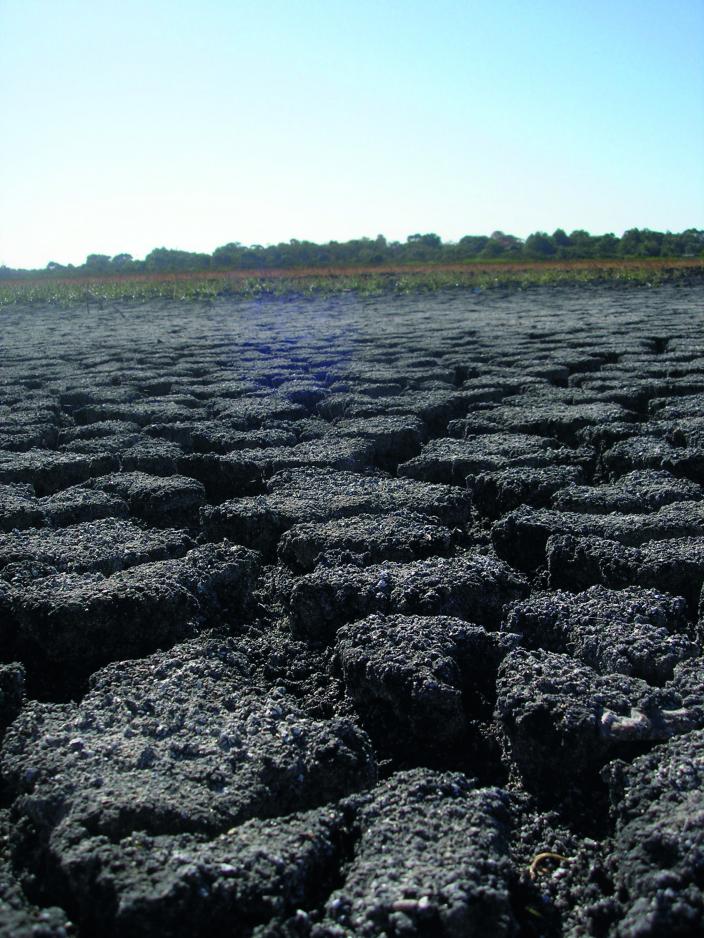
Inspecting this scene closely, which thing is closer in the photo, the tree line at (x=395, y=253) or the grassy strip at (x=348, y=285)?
the grassy strip at (x=348, y=285)

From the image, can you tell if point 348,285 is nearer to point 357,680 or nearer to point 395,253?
point 395,253

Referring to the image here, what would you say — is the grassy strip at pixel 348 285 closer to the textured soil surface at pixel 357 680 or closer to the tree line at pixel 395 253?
the tree line at pixel 395 253

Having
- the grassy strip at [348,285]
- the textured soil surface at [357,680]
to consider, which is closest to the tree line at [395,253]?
the grassy strip at [348,285]

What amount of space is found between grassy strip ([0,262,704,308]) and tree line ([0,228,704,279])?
6.44 meters

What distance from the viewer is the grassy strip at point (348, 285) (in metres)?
17.5

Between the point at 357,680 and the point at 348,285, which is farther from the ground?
the point at 348,285

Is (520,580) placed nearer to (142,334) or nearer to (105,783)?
(105,783)

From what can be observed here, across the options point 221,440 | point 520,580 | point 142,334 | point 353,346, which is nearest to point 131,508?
point 221,440

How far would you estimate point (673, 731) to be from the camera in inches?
55.7

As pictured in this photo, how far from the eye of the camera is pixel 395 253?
3153 cm

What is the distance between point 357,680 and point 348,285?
17.8 m

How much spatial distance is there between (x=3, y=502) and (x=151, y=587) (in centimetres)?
102

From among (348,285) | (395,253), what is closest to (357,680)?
(348,285)

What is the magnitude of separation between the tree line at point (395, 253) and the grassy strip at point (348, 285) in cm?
644
